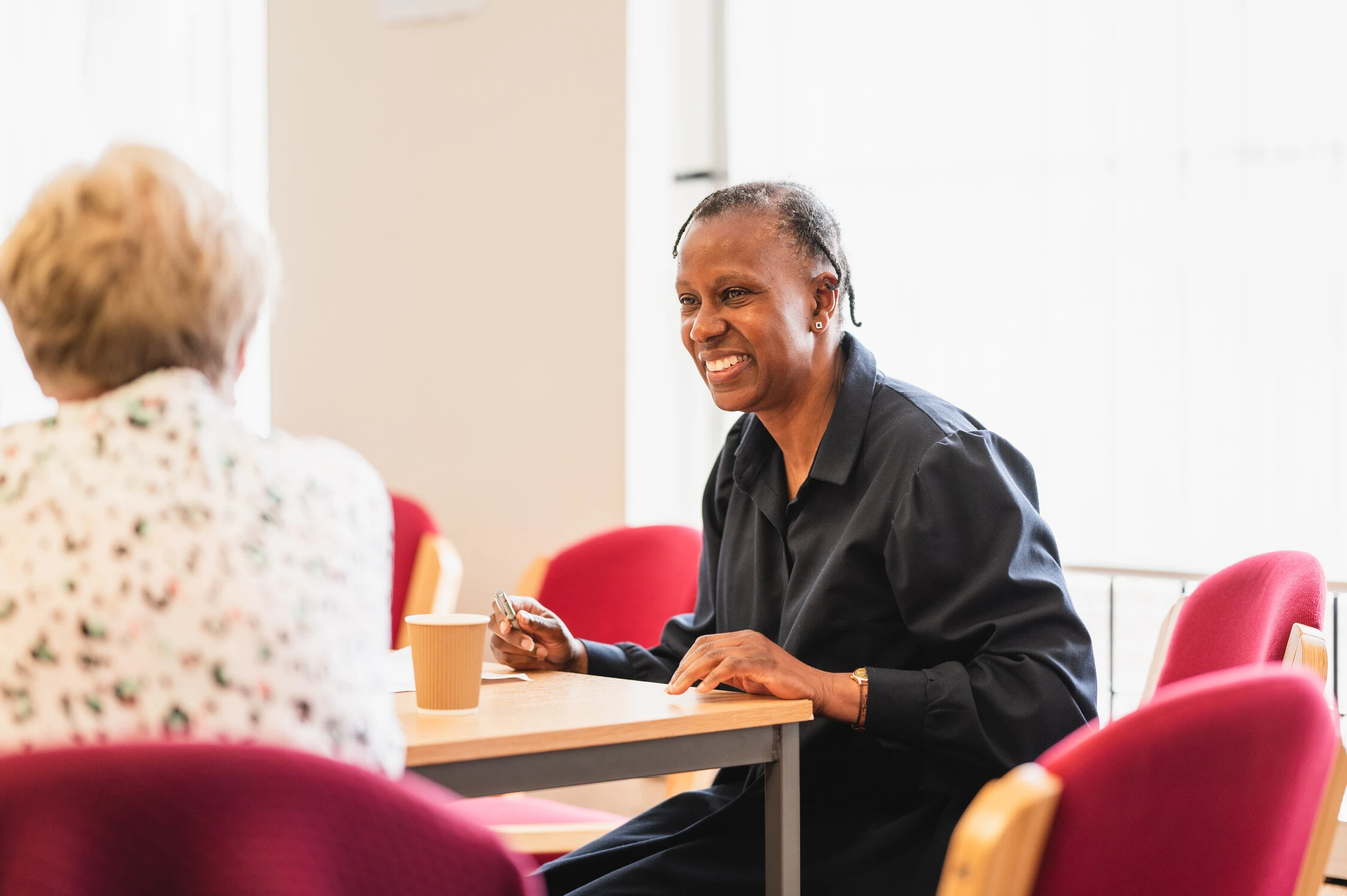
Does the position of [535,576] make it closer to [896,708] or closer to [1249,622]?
[896,708]

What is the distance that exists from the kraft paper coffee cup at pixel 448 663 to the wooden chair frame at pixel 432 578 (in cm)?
139

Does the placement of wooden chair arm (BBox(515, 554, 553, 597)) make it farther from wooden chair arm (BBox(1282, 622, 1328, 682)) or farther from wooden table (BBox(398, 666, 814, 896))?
wooden chair arm (BBox(1282, 622, 1328, 682))

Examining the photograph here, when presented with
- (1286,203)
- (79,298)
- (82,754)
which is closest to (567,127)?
(1286,203)

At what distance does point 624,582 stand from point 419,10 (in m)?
1.86

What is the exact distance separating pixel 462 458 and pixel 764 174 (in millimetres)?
1110

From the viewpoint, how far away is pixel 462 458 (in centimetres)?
356

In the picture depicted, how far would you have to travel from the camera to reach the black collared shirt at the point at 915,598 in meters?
1.54

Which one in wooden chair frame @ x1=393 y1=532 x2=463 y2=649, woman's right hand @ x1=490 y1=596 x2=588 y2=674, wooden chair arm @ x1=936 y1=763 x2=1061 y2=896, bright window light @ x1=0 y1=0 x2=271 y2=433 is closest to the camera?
wooden chair arm @ x1=936 y1=763 x2=1061 y2=896

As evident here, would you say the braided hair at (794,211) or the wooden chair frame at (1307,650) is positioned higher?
the braided hair at (794,211)

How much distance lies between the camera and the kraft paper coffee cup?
1.39 meters

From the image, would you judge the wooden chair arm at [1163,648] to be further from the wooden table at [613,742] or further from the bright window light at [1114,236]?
the bright window light at [1114,236]

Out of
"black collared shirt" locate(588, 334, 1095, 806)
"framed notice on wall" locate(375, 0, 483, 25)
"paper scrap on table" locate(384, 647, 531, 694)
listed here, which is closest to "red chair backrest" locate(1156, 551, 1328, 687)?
"black collared shirt" locate(588, 334, 1095, 806)

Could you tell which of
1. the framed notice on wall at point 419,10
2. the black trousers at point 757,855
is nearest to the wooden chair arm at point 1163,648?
the black trousers at point 757,855

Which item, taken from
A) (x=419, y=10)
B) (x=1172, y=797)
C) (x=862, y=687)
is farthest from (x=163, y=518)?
(x=419, y=10)
